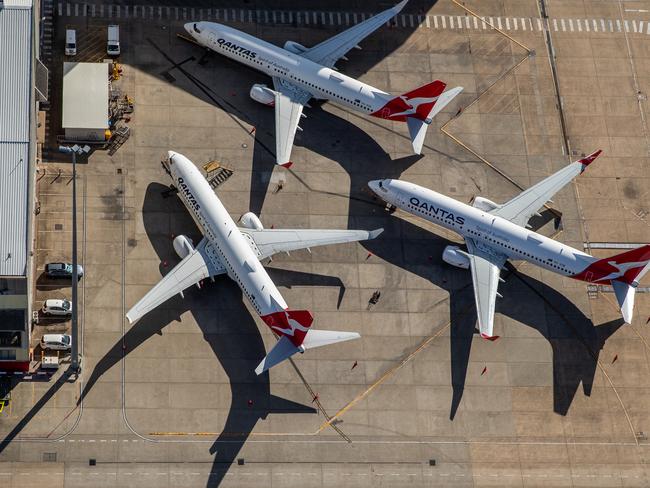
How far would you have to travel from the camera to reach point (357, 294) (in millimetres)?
110750

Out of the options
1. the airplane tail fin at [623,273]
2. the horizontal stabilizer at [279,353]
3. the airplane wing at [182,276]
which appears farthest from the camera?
the airplane tail fin at [623,273]

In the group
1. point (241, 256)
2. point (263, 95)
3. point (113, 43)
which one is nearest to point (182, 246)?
point (241, 256)

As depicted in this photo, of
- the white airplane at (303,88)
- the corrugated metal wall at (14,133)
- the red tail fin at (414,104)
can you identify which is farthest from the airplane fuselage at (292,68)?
the corrugated metal wall at (14,133)

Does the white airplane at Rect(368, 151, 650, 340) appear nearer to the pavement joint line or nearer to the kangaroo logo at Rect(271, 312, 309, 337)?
the kangaroo logo at Rect(271, 312, 309, 337)

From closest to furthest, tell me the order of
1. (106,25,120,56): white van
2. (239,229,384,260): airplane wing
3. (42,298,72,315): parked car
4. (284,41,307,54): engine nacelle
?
(42,298,72,315): parked car, (239,229,384,260): airplane wing, (106,25,120,56): white van, (284,41,307,54): engine nacelle

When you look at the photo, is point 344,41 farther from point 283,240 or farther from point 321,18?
point 283,240

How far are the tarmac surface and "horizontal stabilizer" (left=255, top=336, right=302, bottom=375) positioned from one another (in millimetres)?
6478

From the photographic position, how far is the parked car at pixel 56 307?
10412cm

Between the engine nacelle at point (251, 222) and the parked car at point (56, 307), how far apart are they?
22.3 m

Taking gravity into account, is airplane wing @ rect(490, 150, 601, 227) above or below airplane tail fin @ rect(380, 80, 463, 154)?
below

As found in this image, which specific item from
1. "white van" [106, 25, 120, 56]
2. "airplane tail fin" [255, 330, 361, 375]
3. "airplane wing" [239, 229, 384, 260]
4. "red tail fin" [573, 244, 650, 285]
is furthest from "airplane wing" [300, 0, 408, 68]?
"red tail fin" [573, 244, 650, 285]

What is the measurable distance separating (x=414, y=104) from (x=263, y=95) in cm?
1918

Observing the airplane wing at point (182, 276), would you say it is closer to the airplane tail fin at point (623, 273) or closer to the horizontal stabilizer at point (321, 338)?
the horizontal stabilizer at point (321, 338)

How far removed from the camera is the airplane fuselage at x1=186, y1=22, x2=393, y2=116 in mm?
116062
